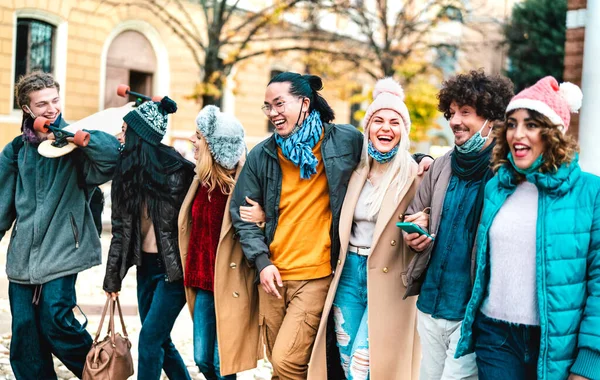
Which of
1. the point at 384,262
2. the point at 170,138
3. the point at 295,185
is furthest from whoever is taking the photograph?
the point at 170,138

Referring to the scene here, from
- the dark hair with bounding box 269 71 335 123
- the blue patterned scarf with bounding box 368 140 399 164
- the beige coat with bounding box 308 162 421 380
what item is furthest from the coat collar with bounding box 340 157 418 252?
the dark hair with bounding box 269 71 335 123

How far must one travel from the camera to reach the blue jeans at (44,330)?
4.61 meters

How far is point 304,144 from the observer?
4172 millimetres

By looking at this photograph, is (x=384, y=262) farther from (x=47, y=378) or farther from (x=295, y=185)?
(x=47, y=378)

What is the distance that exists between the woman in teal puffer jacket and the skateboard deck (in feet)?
8.42

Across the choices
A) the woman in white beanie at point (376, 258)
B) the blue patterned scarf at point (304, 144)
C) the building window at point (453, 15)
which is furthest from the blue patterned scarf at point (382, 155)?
the building window at point (453, 15)

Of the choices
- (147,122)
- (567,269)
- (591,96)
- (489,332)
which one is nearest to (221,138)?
(147,122)

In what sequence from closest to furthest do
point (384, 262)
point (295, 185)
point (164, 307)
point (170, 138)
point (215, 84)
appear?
point (384, 262), point (295, 185), point (164, 307), point (215, 84), point (170, 138)

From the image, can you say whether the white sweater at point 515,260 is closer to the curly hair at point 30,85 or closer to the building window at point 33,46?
the curly hair at point 30,85

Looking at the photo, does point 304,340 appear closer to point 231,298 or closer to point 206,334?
point 231,298

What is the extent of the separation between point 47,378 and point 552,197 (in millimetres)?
3410

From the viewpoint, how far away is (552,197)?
298cm

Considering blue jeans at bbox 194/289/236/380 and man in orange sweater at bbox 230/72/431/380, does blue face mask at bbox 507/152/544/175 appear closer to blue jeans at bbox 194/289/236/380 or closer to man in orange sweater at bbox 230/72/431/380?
man in orange sweater at bbox 230/72/431/380

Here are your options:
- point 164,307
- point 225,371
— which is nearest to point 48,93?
point 164,307
